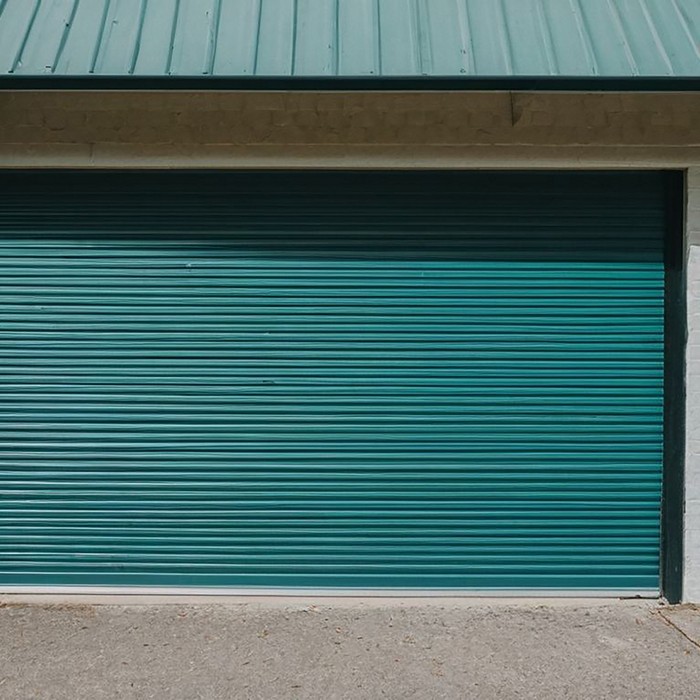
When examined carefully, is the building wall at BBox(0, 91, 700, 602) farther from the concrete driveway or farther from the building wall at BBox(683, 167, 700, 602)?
the concrete driveway

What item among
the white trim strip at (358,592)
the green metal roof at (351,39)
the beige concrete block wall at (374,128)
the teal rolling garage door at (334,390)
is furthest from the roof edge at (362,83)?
the white trim strip at (358,592)

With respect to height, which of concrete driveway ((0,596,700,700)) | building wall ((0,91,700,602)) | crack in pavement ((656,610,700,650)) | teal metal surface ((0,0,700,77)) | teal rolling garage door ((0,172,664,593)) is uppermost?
teal metal surface ((0,0,700,77))

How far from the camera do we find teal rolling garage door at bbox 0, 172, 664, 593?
5.07 metres

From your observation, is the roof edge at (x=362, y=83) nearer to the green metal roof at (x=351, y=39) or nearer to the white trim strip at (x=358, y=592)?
the green metal roof at (x=351, y=39)

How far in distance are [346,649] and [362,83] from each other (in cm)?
326

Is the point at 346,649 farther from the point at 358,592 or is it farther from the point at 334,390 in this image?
the point at 334,390

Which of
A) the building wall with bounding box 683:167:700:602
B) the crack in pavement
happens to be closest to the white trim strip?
the crack in pavement

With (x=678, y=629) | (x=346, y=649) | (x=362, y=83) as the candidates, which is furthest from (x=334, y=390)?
(x=678, y=629)

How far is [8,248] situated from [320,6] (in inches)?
103

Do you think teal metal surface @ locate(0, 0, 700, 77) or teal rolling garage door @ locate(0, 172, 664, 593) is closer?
teal metal surface @ locate(0, 0, 700, 77)

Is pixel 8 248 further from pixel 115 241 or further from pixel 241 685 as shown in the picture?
pixel 241 685

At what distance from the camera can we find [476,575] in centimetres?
507

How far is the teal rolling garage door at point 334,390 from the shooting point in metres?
5.07

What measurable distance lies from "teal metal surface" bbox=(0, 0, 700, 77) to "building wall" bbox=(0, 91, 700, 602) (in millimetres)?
456
